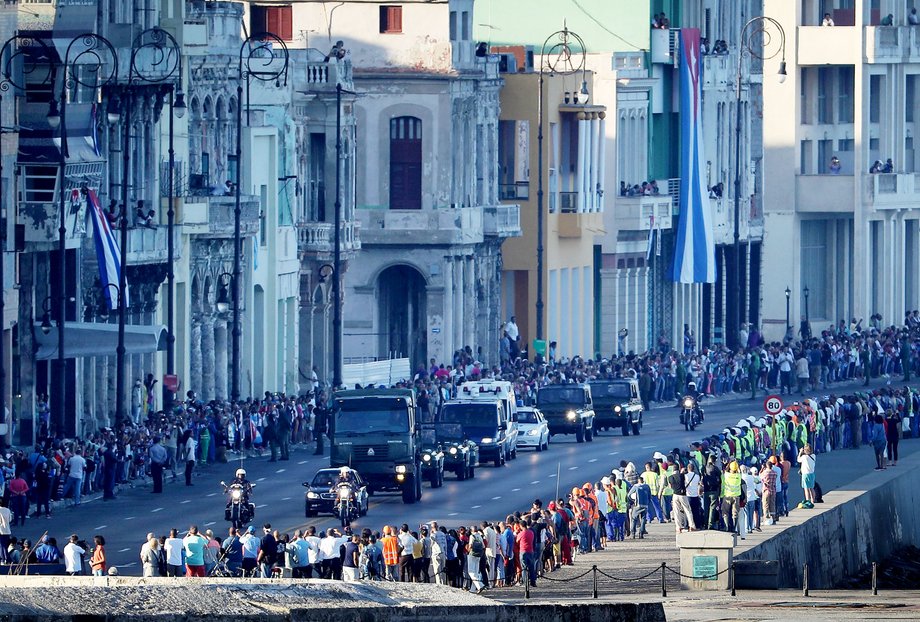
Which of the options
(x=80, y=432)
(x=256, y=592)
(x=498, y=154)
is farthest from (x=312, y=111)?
(x=256, y=592)

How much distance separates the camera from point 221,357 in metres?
87.8

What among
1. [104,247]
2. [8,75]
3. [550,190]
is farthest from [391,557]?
[550,190]

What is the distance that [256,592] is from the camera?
31.7 meters

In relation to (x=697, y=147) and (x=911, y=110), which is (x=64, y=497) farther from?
(x=911, y=110)

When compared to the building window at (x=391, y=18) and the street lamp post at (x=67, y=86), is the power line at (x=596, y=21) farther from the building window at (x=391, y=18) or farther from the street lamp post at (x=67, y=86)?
the street lamp post at (x=67, y=86)

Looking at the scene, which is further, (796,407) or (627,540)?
(796,407)

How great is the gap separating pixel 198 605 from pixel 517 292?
82.4 meters

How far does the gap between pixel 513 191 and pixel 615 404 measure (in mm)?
29927

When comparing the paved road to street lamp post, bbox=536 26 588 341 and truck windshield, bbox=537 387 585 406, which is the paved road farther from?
street lamp post, bbox=536 26 588 341

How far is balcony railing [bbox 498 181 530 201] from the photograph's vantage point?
113 metres

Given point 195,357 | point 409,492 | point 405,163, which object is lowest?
point 409,492

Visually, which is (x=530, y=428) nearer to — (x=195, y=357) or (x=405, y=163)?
(x=195, y=357)

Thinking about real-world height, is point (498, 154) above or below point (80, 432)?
above

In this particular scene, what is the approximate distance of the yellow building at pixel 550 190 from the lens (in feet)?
366
